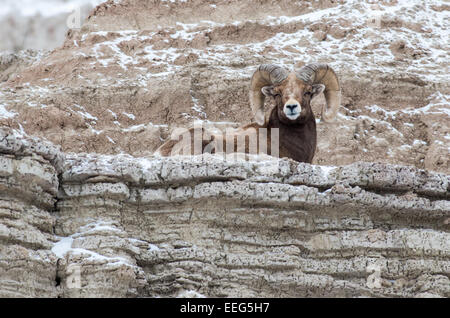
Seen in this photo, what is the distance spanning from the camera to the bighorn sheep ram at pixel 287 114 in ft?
52.5

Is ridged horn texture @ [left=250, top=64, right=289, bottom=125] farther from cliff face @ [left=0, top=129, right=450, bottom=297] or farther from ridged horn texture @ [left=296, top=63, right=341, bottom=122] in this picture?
cliff face @ [left=0, top=129, right=450, bottom=297]

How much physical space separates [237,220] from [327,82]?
6.29m

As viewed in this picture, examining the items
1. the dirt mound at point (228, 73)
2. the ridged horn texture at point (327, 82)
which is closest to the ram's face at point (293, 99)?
the ridged horn texture at point (327, 82)

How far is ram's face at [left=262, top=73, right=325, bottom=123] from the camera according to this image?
52.6ft

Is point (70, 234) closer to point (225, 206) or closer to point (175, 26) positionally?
point (225, 206)

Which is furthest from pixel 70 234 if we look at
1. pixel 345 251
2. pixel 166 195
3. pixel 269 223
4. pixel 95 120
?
pixel 95 120

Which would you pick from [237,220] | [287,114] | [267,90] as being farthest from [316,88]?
[237,220]

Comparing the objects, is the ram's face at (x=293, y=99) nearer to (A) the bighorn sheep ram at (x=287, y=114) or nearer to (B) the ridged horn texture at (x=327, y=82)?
(A) the bighorn sheep ram at (x=287, y=114)

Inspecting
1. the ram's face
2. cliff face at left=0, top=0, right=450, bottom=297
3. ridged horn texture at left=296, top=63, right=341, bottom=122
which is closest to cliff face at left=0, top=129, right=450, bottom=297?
cliff face at left=0, top=0, right=450, bottom=297

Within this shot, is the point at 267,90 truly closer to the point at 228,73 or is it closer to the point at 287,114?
the point at 287,114

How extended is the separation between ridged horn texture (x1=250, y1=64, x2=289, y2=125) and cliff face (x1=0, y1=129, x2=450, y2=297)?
4.75m
